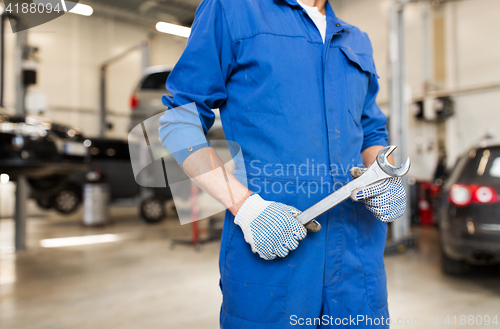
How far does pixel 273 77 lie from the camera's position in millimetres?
662

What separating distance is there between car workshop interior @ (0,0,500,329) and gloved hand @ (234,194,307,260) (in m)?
0.10

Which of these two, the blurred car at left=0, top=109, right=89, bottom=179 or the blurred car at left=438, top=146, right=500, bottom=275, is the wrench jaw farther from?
the blurred car at left=0, top=109, right=89, bottom=179

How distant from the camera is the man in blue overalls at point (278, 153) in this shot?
25.6 inches

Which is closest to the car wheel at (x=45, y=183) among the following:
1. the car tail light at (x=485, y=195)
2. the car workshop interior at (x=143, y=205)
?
the car workshop interior at (x=143, y=205)

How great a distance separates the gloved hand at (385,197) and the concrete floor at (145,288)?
1.56 m

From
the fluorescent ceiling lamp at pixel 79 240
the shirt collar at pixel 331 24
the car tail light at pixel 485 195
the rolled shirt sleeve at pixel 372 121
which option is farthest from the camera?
the fluorescent ceiling lamp at pixel 79 240

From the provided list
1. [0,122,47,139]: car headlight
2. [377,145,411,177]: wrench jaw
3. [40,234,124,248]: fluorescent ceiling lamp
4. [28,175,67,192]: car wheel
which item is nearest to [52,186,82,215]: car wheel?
[40,234,124,248]: fluorescent ceiling lamp

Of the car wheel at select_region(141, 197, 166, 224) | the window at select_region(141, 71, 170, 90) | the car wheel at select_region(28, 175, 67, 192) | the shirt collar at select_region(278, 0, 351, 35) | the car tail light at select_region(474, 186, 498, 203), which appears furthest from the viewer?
the car wheel at select_region(141, 197, 166, 224)

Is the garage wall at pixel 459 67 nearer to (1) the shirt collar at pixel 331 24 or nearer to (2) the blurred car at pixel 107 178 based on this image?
(2) the blurred car at pixel 107 178

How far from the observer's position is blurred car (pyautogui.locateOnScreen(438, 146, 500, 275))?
6.91 feet

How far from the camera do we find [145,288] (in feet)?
8.23

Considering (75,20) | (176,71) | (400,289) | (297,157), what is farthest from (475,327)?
(75,20)

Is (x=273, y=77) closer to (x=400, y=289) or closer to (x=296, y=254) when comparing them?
(x=296, y=254)

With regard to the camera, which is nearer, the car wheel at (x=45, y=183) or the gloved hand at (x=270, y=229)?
the gloved hand at (x=270, y=229)
